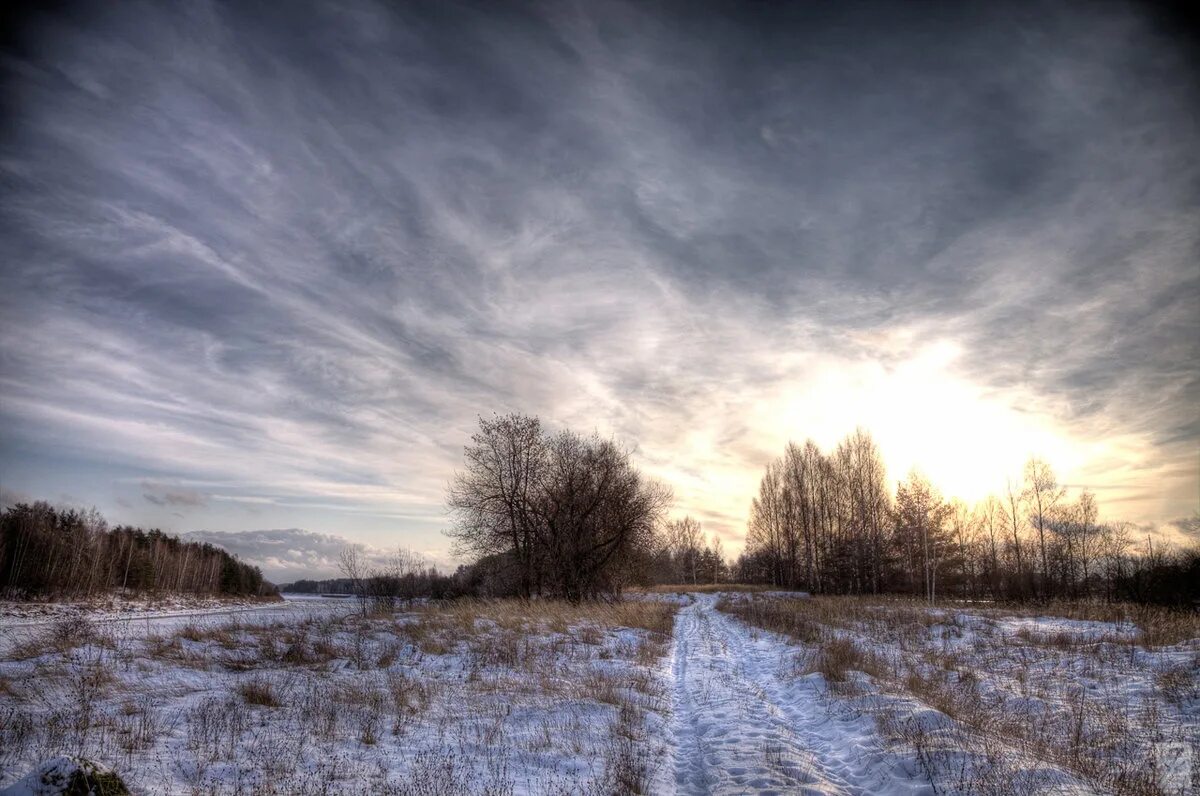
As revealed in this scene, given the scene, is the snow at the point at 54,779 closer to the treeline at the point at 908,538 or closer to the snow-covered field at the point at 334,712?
the snow-covered field at the point at 334,712

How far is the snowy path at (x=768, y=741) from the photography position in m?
5.92

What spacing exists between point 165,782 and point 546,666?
25.6 feet

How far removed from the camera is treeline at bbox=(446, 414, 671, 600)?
32.8m

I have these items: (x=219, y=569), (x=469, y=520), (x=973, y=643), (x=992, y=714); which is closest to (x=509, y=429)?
(x=469, y=520)

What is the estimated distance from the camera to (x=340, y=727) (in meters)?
7.32

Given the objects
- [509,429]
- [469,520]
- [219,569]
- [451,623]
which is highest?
[509,429]

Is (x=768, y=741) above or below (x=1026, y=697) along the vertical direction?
below

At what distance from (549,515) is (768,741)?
27.1 m

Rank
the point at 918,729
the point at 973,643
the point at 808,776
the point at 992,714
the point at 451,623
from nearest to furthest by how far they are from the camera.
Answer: the point at 808,776
the point at 918,729
the point at 992,714
the point at 973,643
the point at 451,623

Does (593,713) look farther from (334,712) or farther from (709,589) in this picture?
(709,589)

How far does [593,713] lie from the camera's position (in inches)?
336

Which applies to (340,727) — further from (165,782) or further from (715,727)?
(715,727)

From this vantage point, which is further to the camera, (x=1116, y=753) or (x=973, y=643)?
(x=973, y=643)

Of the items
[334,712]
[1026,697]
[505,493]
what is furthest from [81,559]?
[1026,697]
